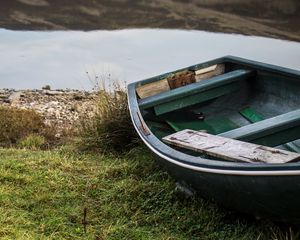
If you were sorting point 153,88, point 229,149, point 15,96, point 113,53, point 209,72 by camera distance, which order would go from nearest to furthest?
point 229,149, point 153,88, point 209,72, point 15,96, point 113,53

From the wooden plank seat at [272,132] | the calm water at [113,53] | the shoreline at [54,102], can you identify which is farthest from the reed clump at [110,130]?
the calm water at [113,53]

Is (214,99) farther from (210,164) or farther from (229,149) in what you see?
(210,164)

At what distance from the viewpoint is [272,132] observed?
16.7 ft

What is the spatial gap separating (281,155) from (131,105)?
2223mm

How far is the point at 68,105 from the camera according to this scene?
448 inches

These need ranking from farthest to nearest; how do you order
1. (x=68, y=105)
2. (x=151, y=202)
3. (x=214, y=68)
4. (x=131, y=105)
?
1. (x=68, y=105)
2. (x=214, y=68)
3. (x=131, y=105)
4. (x=151, y=202)

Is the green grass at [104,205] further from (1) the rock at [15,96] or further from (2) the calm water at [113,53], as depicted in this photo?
(2) the calm water at [113,53]

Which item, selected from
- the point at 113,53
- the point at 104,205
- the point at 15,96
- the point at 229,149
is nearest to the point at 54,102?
the point at 15,96

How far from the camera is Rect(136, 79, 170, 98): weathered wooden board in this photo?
6.98 metres

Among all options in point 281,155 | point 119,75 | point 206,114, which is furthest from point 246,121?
point 119,75

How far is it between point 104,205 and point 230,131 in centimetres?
132

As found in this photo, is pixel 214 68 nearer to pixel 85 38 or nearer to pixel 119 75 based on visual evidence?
pixel 119 75

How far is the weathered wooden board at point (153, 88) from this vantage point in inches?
275

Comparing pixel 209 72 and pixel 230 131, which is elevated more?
pixel 230 131
